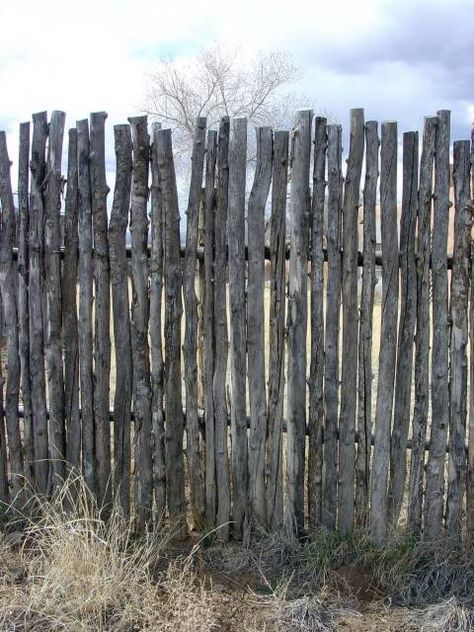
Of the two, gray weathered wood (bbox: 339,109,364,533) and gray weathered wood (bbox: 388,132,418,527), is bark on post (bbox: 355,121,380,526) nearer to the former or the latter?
gray weathered wood (bbox: 339,109,364,533)

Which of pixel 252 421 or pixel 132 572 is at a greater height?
pixel 252 421

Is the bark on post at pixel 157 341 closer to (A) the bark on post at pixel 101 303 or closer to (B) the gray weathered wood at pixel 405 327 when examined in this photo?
(A) the bark on post at pixel 101 303

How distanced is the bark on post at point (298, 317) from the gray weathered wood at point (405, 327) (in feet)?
1.65

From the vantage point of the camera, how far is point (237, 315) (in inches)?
155

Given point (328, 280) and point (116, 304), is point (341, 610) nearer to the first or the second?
point (328, 280)

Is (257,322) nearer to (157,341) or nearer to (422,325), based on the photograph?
(157,341)

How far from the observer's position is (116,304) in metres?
4.05

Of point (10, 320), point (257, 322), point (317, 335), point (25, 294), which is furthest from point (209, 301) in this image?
point (10, 320)

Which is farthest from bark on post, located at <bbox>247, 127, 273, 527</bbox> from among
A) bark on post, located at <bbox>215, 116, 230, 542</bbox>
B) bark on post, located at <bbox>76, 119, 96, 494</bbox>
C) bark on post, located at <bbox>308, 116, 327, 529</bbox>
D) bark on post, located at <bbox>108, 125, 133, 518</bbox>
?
bark on post, located at <bbox>76, 119, 96, 494</bbox>

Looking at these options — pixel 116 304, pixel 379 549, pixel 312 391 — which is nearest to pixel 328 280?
pixel 312 391

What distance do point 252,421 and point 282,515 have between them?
0.58m

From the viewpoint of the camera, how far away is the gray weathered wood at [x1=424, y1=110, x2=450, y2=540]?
3699 mm

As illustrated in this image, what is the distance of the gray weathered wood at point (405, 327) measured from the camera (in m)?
3.72

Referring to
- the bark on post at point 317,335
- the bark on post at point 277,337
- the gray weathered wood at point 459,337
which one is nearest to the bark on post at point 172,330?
the bark on post at point 277,337
